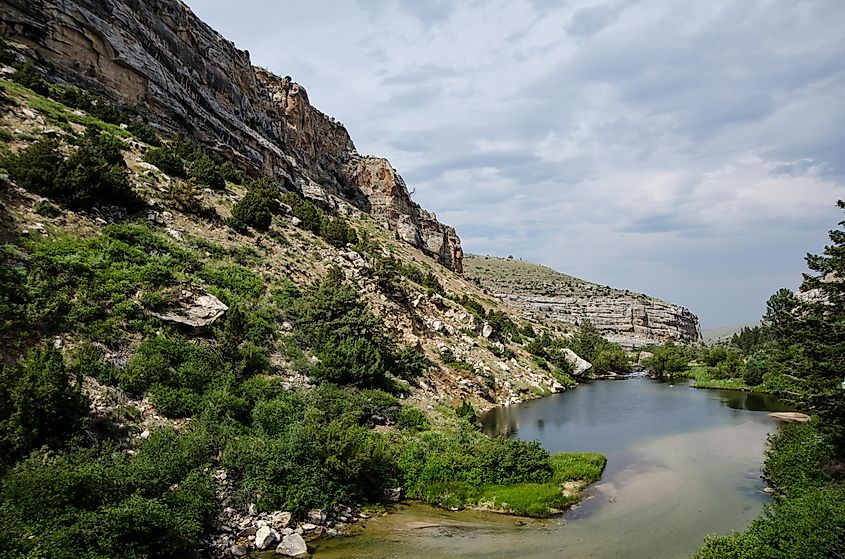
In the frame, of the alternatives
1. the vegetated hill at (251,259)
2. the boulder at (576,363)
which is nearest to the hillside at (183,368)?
the vegetated hill at (251,259)

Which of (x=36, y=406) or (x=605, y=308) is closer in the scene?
(x=36, y=406)

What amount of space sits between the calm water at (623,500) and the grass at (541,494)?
1.75 feet

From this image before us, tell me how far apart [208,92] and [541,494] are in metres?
51.6

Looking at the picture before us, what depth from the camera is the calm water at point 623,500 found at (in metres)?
14.3

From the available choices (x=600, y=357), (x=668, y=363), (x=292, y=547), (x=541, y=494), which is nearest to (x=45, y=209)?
(x=292, y=547)

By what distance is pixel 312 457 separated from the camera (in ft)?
53.6

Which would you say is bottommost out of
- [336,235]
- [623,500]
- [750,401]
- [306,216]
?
[623,500]

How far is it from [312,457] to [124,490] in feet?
18.4

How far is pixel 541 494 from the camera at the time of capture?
1808 centimetres

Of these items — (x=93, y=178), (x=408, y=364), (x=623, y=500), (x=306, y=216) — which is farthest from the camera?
(x=306, y=216)

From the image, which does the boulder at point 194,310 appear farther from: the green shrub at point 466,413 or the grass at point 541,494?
the grass at point 541,494

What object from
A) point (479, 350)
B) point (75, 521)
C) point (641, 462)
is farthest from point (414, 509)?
point (479, 350)

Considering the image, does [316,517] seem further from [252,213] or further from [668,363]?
[668,363]

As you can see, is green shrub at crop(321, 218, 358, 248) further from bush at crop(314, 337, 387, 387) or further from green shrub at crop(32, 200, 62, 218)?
green shrub at crop(32, 200, 62, 218)
